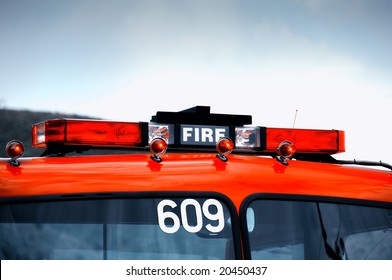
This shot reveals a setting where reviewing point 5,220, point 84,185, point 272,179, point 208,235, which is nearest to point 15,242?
point 5,220

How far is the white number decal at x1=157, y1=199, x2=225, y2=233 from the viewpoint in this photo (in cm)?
415

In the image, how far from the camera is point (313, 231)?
173 inches

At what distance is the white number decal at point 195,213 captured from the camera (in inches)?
163

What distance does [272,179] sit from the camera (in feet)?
14.7

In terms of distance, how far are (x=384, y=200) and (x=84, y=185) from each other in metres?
1.63

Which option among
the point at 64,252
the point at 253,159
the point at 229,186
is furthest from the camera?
the point at 253,159

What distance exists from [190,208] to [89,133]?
109 centimetres

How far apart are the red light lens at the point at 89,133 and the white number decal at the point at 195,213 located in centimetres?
100

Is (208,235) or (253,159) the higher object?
(253,159)

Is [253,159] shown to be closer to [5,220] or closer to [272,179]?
[272,179]

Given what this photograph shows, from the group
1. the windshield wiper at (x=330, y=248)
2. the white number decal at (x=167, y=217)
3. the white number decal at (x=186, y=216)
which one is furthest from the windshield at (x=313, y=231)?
the white number decal at (x=167, y=217)

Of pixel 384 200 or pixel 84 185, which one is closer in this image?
pixel 84 185

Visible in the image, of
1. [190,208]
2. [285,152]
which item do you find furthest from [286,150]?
[190,208]

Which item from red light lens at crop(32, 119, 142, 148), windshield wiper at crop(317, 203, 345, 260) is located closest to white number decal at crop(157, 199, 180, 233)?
windshield wiper at crop(317, 203, 345, 260)
